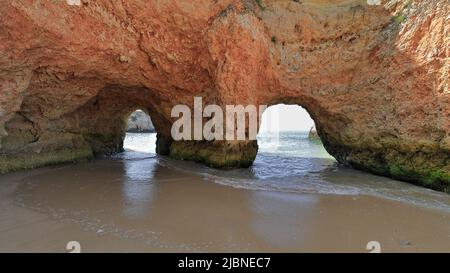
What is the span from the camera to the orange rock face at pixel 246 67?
5.59 meters

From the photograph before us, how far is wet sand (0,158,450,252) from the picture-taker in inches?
111

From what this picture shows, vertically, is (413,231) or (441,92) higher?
(441,92)

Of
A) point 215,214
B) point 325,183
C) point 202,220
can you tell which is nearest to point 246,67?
point 325,183

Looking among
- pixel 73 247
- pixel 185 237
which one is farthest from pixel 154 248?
pixel 73 247

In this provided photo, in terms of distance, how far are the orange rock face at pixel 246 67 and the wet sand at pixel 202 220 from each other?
2.47m

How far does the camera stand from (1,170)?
20.9ft

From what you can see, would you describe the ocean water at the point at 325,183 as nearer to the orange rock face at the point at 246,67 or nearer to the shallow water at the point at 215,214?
the shallow water at the point at 215,214

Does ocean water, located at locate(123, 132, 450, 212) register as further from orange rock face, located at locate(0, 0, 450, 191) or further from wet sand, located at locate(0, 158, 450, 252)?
orange rock face, located at locate(0, 0, 450, 191)

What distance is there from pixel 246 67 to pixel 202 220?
4735 millimetres

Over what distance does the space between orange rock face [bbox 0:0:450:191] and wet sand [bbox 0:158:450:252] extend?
2.47 m

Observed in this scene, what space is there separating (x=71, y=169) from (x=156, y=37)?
432 centimetres

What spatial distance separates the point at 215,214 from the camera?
3732mm
